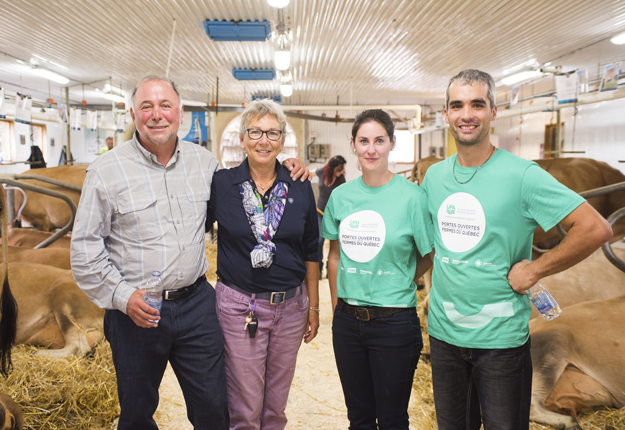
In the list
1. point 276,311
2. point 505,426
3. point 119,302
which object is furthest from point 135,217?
point 505,426

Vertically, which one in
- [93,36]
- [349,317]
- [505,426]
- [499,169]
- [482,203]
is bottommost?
[505,426]

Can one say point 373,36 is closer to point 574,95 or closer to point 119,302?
point 574,95

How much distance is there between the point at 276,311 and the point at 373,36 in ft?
23.9

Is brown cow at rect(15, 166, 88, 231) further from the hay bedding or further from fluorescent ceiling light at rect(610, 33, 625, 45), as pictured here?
fluorescent ceiling light at rect(610, 33, 625, 45)

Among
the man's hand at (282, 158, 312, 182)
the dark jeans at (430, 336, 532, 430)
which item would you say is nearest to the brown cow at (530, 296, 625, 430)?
the dark jeans at (430, 336, 532, 430)

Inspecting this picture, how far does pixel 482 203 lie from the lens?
183 cm

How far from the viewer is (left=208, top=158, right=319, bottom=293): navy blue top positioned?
2.20m

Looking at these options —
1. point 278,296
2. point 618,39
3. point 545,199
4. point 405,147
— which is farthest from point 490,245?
point 405,147

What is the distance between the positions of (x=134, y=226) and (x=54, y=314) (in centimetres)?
252

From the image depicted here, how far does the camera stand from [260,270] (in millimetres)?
2203

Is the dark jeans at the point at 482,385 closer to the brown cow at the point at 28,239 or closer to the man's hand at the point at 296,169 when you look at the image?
the man's hand at the point at 296,169

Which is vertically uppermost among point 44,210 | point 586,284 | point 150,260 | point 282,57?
point 282,57

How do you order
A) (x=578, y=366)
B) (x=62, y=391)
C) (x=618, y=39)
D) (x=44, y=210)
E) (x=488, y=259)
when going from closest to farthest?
(x=488, y=259) < (x=578, y=366) < (x=62, y=391) < (x=44, y=210) < (x=618, y=39)

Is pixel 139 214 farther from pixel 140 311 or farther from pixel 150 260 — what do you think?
pixel 140 311
